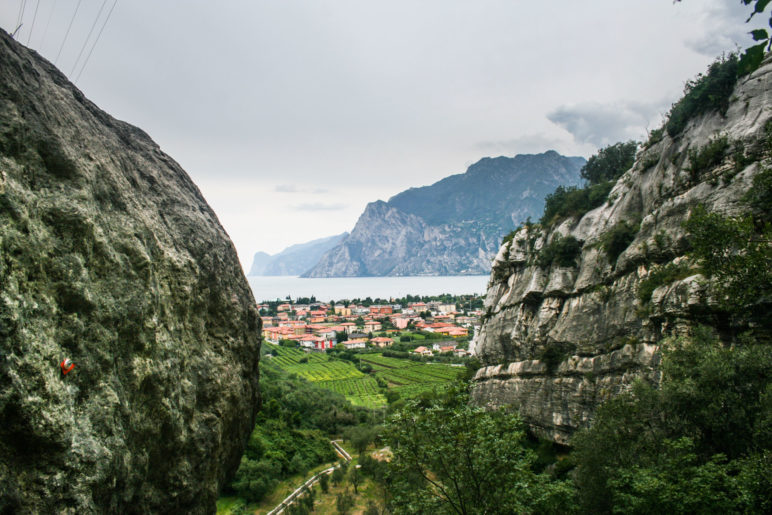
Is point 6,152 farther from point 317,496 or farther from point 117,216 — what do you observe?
point 317,496

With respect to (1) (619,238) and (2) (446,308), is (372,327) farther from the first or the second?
(1) (619,238)

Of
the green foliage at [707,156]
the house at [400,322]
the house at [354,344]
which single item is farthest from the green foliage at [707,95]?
the house at [400,322]

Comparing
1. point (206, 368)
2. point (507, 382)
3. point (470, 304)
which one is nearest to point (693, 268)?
point (507, 382)

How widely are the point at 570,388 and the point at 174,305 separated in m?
19.4

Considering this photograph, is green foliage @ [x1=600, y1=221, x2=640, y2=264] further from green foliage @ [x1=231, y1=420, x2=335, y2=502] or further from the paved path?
green foliage @ [x1=231, y1=420, x2=335, y2=502]

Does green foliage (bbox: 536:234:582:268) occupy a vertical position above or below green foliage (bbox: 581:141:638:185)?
below

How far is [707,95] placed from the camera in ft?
63.8

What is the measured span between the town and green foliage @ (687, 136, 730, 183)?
37.1m

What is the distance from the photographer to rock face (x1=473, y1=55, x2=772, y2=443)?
15.9 m

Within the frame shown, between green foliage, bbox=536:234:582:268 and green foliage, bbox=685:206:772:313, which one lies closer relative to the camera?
green foliage, bbox=685:206:772:313

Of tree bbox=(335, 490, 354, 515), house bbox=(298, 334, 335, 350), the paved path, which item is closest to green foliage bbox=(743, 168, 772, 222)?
tree bbox=(335, 490, 354, 515)

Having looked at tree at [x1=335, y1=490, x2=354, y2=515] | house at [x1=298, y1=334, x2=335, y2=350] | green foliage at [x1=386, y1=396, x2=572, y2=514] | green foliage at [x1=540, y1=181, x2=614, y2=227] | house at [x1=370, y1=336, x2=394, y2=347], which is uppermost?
green foliage at [x1=540, y1=181, x2=614, y2=227]

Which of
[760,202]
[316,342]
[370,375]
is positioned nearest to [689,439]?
[760,202]

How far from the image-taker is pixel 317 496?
24.6m
